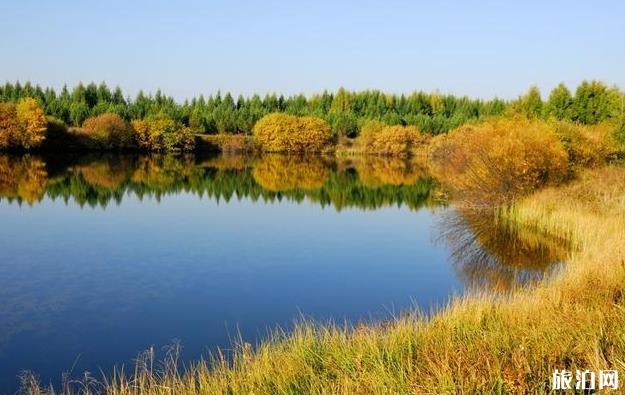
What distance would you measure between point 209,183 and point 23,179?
12.0 meters

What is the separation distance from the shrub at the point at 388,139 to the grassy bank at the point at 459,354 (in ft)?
245

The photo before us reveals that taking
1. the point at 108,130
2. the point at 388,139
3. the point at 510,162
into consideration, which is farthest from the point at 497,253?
the point at 388,139

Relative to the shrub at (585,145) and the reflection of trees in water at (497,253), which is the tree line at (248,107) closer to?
the shrub at (585,145)

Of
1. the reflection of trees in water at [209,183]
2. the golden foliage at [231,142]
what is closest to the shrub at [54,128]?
the reflection of trees in water at [209,183]

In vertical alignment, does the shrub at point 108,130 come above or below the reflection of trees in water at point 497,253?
above

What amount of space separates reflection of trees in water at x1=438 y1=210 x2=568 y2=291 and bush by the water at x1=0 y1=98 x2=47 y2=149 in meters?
51.5

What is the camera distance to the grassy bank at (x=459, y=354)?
497cm

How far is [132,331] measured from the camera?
10664mm

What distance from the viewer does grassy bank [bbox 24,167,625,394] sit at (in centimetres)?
497

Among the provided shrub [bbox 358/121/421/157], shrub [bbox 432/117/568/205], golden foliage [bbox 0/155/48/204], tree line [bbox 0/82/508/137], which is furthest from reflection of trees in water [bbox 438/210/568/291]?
shrub [bbox 358/121/421/157]

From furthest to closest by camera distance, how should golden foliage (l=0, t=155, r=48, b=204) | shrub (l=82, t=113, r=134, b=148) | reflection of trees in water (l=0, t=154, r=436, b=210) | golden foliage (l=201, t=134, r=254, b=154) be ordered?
golden foliage (l=201, t=134, r=254, b=154) < shrub (l=82, t=113, r=134, b=148) < reflection of trees in water (l=0, t=154, r=436, b=210) < golden foliage (l=0, t=155, r=48, b=204)

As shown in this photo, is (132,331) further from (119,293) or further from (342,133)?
(342,133)

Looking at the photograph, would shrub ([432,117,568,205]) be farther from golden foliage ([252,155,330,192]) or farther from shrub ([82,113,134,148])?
shrub ([82,113,134,148])

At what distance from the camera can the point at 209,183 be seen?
4069 cm
